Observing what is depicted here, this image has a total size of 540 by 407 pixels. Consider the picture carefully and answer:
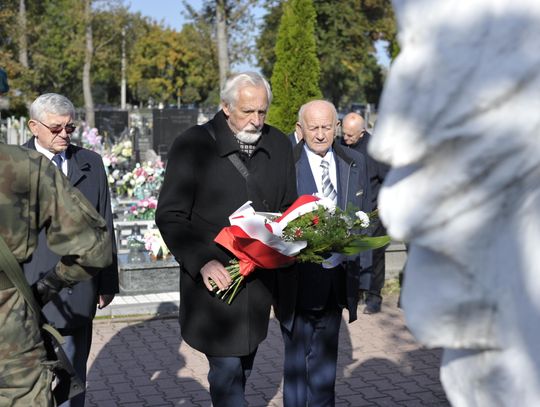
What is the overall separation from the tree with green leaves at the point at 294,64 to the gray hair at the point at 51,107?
13.9 meters

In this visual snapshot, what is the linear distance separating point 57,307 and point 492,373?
3.80 m

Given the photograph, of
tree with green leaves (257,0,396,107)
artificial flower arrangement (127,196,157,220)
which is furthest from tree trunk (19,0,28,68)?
artificial flower arrangement (127,196,157,220)

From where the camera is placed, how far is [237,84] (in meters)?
4.39

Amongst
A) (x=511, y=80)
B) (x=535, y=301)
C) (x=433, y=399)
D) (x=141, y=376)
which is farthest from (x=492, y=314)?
(x=141, y=376)

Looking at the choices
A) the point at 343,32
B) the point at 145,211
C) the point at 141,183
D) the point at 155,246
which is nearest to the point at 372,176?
the point at 155,246

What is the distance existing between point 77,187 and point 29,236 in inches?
81.6

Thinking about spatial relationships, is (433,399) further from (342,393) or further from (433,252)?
(433,252)

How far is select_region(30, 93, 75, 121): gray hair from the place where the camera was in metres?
5.00

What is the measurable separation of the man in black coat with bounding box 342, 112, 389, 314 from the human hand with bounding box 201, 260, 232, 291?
507 cm

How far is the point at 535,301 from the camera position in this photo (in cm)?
137

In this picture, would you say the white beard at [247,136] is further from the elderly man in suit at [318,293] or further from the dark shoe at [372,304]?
the dark shoe at [372,304]

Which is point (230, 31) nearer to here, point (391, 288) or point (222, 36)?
point (222, 36)

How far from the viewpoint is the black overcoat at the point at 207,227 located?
4.30 m

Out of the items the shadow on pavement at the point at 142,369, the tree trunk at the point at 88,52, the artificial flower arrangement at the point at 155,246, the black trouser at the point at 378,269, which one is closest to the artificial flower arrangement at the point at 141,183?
the artificial flower arrangement at the point at 155,246
